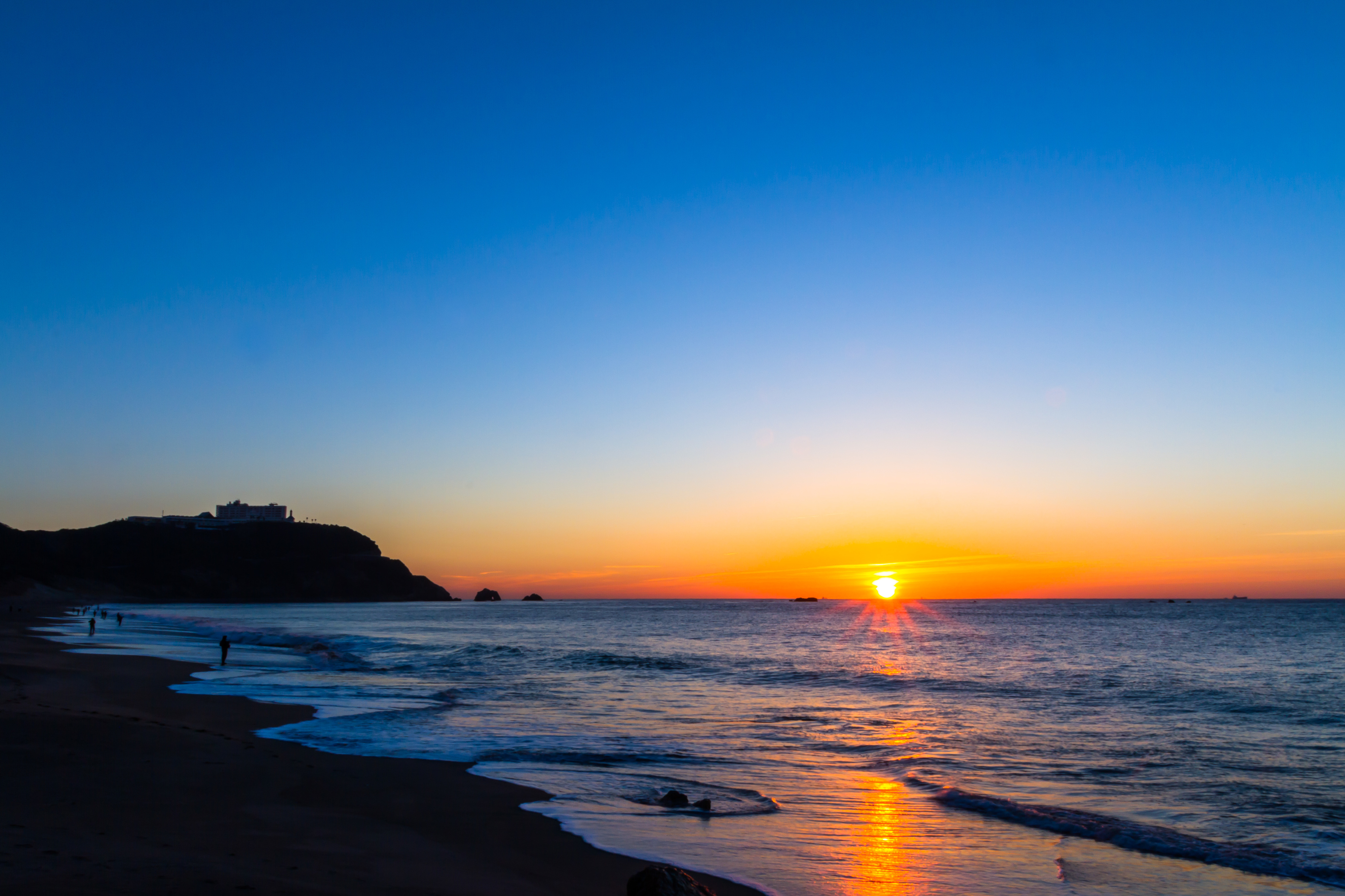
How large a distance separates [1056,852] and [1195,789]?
18.3 ft

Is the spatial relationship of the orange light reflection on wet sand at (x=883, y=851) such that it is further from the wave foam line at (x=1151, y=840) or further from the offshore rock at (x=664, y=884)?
the offshore rock at (x=664, y=884)

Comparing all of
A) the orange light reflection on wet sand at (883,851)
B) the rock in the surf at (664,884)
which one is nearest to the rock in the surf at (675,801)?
the orange light reflection on wet sand at (883,851)

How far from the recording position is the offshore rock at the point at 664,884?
656 centimetres

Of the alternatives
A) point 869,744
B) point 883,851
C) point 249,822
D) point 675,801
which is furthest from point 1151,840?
point 249,822

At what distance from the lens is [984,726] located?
20.8 m

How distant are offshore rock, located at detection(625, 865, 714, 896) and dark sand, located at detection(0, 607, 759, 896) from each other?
1586 mm

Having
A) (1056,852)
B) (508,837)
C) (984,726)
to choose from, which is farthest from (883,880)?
(984,726)

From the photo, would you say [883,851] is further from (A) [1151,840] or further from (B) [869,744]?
(B) [869,744]

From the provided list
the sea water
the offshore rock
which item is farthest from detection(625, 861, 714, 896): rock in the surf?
the sea water

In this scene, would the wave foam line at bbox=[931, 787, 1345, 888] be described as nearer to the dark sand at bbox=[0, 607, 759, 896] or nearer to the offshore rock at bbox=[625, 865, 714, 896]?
the dark sand at bbox=[0, 607, 759, 896]

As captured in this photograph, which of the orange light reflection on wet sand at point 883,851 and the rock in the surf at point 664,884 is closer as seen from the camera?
the rock in the surf at point 664,884

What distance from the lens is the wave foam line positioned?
9.80 m

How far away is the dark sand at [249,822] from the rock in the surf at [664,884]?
5.21 ft

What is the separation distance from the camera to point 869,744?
1819 cm
